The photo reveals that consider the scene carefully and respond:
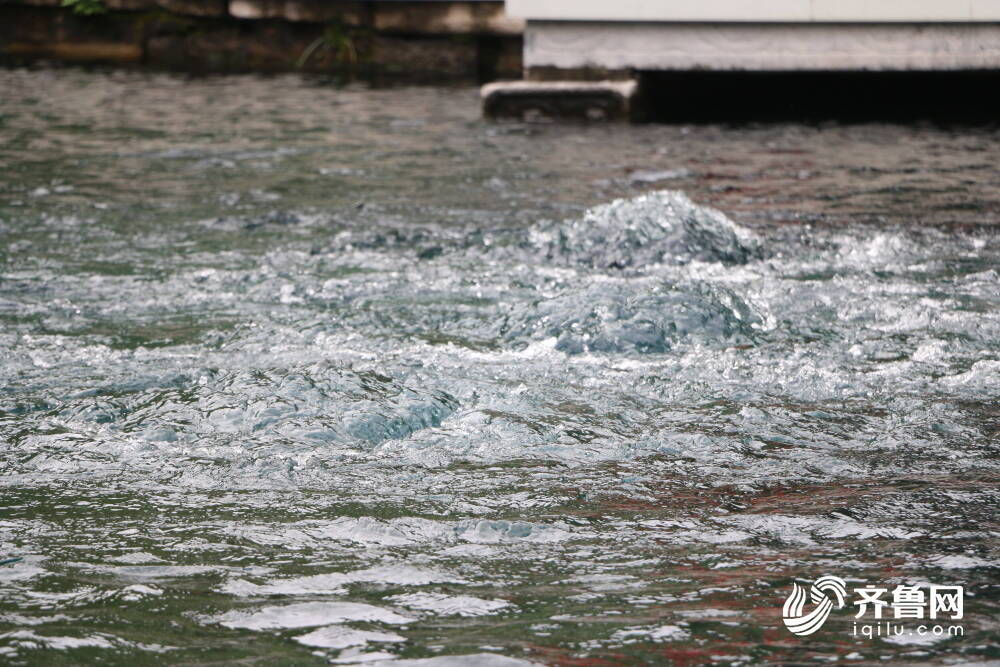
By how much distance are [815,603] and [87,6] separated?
18.0m

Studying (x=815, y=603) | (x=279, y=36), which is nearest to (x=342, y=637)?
(x=815, y=603)

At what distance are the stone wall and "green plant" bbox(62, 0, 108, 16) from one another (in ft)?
0.47

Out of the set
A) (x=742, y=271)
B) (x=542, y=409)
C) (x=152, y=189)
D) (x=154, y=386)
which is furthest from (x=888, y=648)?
(x=152, y=189)

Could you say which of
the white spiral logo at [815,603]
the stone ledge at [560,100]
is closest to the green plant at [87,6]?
the stone ledge at [560,100]

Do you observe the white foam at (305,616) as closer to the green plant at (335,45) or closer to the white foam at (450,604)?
the white foam at (450,604)

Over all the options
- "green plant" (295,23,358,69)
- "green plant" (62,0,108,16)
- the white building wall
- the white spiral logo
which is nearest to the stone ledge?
the white building wall

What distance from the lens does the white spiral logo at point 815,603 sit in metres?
3.07

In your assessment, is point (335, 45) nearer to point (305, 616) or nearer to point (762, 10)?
point (762, 10)

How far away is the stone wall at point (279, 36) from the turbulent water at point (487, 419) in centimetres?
846

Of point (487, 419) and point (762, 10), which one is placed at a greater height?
point (762, 10)

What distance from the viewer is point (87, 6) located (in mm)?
18906

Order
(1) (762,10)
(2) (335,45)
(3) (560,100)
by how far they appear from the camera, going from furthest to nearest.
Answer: (2) (335,45)
(3) (560,100)
(1) (762,10)

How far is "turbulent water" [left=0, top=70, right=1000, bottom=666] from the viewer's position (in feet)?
Result: 10.5

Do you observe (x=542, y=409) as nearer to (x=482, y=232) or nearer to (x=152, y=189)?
(x=482, y=232)
